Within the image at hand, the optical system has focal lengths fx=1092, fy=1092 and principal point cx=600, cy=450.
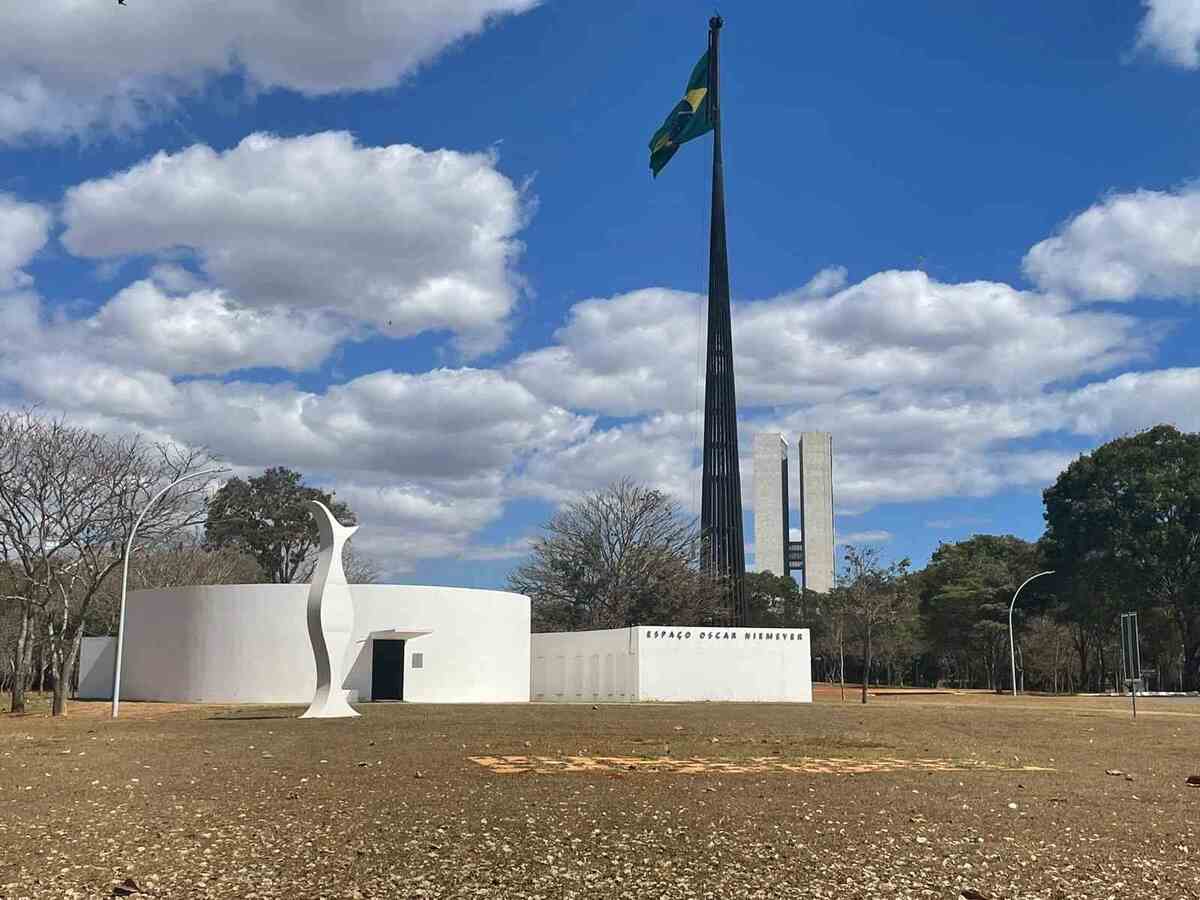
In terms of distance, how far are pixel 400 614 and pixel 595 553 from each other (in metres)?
22.2

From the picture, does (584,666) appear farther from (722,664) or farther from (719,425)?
(719,425)

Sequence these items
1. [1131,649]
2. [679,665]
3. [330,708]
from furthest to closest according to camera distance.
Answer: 1. [679,665]
2. [1131,649]
3. [330,708]

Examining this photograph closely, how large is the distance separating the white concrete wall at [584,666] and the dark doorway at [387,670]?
7868mm

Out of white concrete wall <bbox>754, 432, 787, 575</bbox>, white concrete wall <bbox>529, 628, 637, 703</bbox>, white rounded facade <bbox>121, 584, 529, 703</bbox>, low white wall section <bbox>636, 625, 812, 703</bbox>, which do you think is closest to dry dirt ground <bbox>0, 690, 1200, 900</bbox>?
white rounded facade <bbox>121, 584, 529, 703</bbox>

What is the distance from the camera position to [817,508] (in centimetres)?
12306

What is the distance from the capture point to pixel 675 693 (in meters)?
40.0

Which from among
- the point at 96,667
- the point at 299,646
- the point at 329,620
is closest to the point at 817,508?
the point at 96,667

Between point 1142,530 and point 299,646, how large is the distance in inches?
1709

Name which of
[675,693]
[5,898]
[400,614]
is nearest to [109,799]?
[5,898]

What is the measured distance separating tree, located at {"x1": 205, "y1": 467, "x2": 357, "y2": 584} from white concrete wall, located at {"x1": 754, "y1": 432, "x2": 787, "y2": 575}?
57.6 m

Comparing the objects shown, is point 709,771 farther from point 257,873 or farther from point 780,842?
point 257,873

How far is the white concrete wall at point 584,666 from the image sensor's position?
40312 mm

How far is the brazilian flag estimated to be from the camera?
55375 mm

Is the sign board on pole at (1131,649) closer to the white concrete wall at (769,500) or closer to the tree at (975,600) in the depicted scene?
the tree at (975,600)
